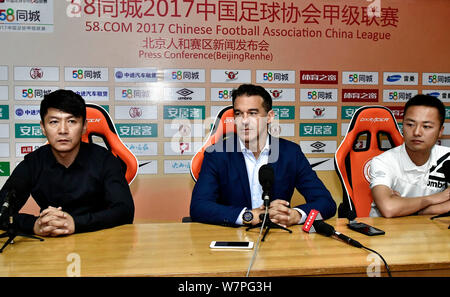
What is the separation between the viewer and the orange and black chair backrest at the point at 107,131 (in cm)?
211

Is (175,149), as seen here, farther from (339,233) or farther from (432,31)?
(432,31)

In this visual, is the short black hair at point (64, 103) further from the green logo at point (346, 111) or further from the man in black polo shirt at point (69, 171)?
the green logo at point (346, 111)

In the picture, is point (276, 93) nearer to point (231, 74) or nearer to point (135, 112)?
point (231, 74)

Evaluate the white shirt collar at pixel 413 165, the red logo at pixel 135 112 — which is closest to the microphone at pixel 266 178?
the white shirt collar at pixel 413 165

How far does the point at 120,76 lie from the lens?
10.1ft

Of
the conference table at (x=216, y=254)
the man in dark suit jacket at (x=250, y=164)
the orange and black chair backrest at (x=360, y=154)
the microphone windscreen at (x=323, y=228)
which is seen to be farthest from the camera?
the orange and black chair backrest at (x=360, y=154)

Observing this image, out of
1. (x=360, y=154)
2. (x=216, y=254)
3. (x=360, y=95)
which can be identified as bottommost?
(x=216, y=254)

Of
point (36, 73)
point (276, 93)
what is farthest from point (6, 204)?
point (276, 93)

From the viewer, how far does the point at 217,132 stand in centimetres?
213

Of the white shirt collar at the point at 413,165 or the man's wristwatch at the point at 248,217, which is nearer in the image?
the man's wristwatch at the point at 248,217

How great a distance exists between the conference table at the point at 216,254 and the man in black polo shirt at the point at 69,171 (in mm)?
276

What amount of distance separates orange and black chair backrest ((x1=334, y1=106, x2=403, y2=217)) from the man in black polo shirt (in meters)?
1.29

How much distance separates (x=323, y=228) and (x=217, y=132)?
903 mm

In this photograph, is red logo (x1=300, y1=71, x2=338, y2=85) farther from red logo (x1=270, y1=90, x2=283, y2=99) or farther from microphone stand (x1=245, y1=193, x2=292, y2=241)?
microphone stand (x1=245, y1=193, x2=292, y2=241)
